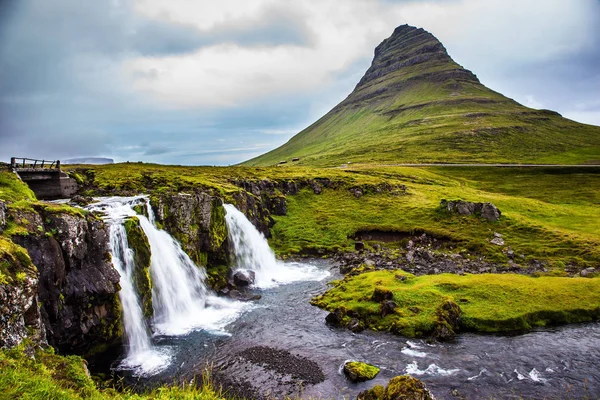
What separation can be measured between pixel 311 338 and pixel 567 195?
3833 inches

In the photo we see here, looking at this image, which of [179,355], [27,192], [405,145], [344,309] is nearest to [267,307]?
[344,309]

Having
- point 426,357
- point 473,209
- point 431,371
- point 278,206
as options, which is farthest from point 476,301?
point 278,206

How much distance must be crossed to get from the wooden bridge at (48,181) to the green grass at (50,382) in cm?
3489

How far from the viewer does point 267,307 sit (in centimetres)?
3797

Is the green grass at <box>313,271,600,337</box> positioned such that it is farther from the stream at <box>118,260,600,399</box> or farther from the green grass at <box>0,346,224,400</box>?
the green grass at <box>0,346,224,400</box>

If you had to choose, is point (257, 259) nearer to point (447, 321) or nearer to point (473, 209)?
point (447, 321)

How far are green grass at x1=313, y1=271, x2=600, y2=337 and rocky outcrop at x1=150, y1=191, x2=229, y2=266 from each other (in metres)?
16.9

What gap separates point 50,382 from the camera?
12.1 meters

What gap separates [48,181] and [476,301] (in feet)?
182

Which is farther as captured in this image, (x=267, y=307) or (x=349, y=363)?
(x=267, y=307)

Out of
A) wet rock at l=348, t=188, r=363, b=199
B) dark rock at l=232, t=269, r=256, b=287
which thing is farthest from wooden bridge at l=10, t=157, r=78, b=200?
wet rock at l=348, t=188, r=363, b=199

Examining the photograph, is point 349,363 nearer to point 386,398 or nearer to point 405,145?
point 386,398

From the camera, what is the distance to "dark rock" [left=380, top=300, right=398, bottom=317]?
32.8 metres

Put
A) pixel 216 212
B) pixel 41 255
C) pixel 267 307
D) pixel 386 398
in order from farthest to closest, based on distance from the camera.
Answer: pixel 216 212 < pixel 267 307 < pixel 41 255 < pixel 386 398
